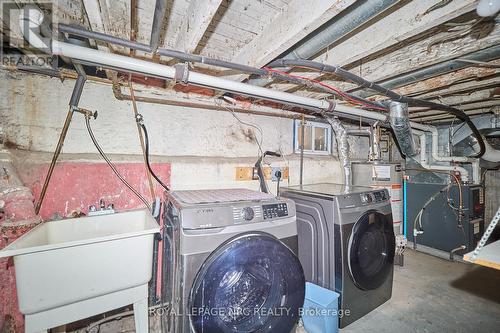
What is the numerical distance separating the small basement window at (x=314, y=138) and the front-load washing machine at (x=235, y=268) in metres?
1.64

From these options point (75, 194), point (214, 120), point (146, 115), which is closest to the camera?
point (75, 194)

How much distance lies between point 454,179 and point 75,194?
4.48 meters

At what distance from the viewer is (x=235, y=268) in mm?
1182

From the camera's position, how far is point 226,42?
4.95 ft

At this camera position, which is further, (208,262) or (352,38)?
(352,38)

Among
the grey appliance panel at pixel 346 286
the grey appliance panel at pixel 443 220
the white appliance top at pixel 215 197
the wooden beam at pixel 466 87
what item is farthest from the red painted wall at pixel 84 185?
the grey appliance panel at pixel 443 220

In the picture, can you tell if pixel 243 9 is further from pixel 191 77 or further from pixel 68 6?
pixel 68 6

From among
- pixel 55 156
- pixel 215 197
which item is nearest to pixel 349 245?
pixel 215 197

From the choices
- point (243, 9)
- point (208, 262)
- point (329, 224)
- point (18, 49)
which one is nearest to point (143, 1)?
point (243, 9)

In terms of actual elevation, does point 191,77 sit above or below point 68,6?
below

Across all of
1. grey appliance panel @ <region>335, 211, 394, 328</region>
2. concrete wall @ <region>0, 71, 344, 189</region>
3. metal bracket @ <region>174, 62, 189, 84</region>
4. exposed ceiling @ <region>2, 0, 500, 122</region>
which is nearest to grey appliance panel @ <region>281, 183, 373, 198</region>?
grey appliance panel @ <region>335, 211, 394, 328</region>

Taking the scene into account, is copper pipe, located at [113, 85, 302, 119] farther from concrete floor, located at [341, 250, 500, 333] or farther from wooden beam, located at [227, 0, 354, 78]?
concrete floor, located at [341, 250, 500, 333]

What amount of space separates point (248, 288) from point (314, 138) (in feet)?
7.64

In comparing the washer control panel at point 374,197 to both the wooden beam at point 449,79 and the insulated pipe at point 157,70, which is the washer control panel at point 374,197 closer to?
the insulated pipe at point 157,70
